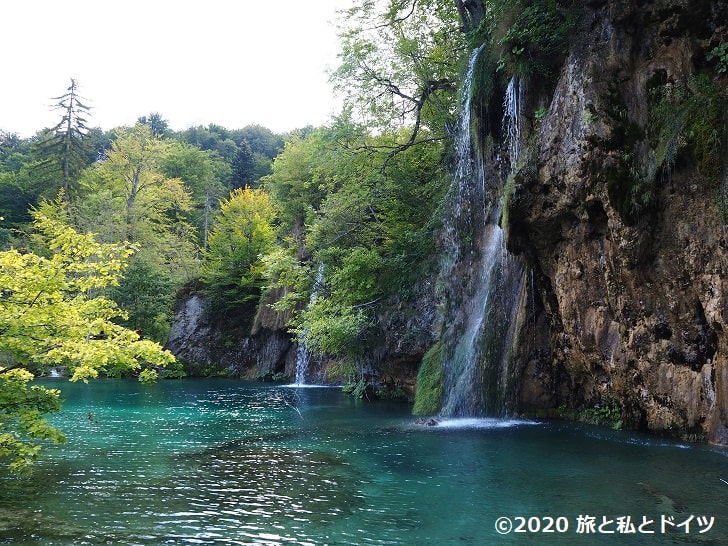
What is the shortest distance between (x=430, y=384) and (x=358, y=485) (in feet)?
27.5

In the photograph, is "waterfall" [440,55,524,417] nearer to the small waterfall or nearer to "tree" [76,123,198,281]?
the small waterfall

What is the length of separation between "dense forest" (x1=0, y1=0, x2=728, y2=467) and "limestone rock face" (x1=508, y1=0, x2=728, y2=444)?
290mm

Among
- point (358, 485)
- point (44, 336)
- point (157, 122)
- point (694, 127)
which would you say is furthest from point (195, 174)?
point (358, 485)

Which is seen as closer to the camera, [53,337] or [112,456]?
[53,337]

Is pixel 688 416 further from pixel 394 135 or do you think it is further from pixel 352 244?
pixel 394 135

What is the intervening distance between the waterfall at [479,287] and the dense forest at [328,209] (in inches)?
15.6

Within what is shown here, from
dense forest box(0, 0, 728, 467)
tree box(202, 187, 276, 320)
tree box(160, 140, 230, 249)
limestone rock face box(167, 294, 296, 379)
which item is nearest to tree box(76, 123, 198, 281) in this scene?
dense forest box(0, 0, 728, 467)

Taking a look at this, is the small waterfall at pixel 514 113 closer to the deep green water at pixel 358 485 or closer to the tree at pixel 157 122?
the deep green water at pixel 358 485

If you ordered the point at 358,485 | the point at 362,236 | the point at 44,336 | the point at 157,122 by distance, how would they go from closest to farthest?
the point at 44,336
the point at 358,485
the point at 362,236
the point at 157,122

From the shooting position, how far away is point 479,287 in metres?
16.0

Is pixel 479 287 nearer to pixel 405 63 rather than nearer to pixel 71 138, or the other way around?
pixel 405 63

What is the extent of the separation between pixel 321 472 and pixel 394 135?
55.7 ft

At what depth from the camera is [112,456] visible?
953 centimetres

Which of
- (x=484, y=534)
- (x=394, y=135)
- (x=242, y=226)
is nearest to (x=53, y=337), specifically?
(x=484, y=534)
